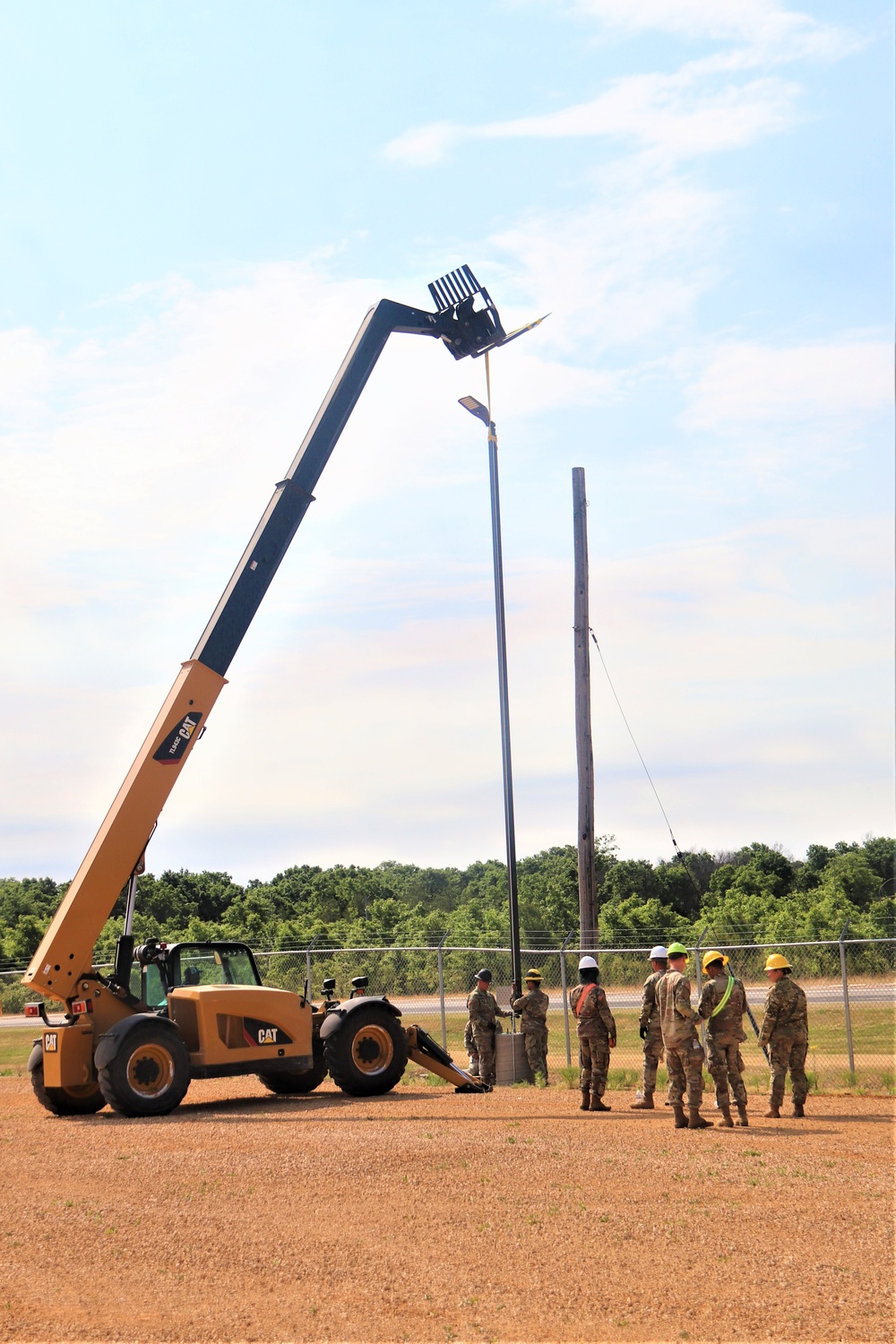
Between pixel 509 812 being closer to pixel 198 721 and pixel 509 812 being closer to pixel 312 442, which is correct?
pixel 198 721

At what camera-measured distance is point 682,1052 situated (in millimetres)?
12414

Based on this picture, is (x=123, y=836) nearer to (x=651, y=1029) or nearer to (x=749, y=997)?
(x=651, y=1029)

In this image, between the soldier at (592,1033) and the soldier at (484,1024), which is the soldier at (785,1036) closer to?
the soldier at (592,1033)

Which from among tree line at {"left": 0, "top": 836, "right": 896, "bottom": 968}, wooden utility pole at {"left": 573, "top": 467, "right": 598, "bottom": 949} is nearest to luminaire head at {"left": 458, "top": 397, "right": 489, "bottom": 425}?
wooden utility pole at {"left": 573, "top": 467, "right": 598, "bottom": 949}

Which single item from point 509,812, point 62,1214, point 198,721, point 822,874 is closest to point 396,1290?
point 62,1214

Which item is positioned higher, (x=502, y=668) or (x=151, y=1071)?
(x=502, y=668)

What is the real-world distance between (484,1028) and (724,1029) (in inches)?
184

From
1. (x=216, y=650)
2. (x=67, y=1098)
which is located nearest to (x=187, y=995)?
(x=67, y=1098)

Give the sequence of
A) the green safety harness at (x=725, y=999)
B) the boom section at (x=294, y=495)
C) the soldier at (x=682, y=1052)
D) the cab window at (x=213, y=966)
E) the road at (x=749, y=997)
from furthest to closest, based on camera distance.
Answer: the road at (x=749, y=997) < the boom section at (x=294, y=495) < the cab window at (x=213, y=966) < the green safety harness at (x=725, y=999) < the soldier at (x=682, y=1052)

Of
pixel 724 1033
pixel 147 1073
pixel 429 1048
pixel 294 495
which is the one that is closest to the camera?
pixel 724 1033

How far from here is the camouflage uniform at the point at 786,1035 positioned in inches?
515

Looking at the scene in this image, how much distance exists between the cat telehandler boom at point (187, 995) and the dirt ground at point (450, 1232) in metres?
0.97

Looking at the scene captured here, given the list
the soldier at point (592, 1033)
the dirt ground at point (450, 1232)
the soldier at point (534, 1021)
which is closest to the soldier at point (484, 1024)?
the soldier at point (534, 1021)

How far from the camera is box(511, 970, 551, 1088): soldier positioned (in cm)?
1614
